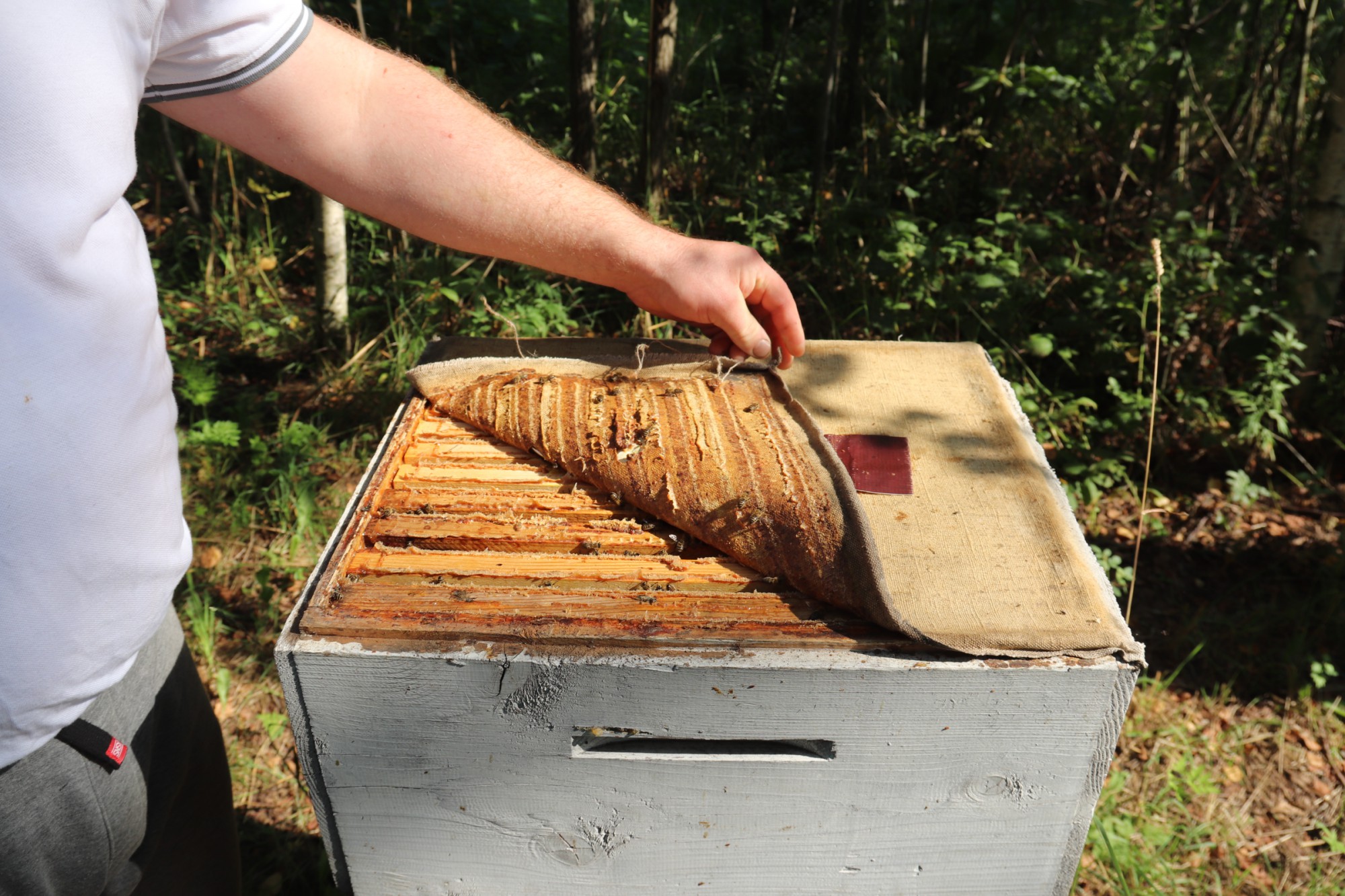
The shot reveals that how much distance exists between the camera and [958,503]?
149 centimetres

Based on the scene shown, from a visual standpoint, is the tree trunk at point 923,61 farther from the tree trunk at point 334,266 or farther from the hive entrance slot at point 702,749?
the hive entrance slot at point 702,749

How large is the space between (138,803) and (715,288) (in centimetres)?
120

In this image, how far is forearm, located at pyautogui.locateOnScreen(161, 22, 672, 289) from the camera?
136cm

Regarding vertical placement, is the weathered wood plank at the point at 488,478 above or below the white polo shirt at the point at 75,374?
below

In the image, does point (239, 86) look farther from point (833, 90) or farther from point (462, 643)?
point (833, 90)

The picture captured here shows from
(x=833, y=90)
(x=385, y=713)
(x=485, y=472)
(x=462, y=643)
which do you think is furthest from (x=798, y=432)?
(x=833, y=90)

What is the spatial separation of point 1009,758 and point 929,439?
610 millimetres

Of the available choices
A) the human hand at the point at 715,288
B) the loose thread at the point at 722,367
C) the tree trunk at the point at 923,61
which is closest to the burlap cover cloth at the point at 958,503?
the loose thread at the point at 722,367

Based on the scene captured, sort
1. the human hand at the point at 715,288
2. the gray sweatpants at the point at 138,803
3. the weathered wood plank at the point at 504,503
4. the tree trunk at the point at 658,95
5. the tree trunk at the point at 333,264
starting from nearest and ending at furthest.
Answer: the gray sweatpants at the point at 138,803 → the weathered wood plank at the point at 504,503 → the human hand at the point at 715,288 → the tree trunk at the point at 333,264 → the tree trunk at the point at 658,95

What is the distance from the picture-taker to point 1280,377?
3.32 meters

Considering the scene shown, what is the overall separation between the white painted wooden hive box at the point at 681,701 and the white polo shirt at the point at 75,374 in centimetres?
24

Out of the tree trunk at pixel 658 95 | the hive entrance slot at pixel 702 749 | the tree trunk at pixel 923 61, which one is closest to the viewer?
the hive entrance slot at pixel 702 749

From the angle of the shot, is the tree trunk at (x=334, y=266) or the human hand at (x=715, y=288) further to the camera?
the tree trunk at (x=334, y=266)

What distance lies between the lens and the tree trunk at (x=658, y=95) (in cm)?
363
